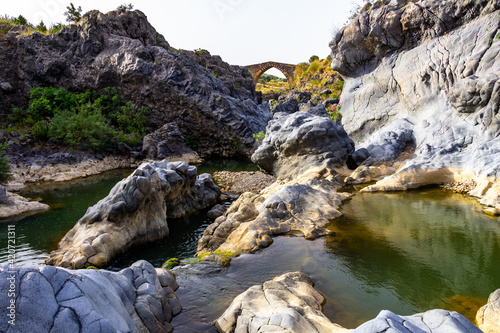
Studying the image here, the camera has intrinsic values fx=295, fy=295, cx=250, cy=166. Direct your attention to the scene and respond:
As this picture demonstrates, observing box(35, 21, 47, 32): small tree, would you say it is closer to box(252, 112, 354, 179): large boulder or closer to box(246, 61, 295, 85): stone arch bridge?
box(252, 112, 354, 179): large boulder

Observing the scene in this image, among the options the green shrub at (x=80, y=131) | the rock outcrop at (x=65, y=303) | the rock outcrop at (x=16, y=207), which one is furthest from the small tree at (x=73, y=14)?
the rock outcrop at (x=65, y=303)

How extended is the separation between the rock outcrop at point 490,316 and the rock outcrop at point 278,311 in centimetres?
215

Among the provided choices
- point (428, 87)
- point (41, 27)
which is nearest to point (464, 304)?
point (428, 87)

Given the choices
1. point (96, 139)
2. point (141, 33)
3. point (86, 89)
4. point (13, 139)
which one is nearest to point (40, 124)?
point (13, 139)

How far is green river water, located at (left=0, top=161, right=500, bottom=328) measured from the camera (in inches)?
208

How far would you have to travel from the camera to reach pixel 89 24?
3097cm

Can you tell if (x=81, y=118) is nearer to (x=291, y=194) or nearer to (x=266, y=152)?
(x=266, y=152)

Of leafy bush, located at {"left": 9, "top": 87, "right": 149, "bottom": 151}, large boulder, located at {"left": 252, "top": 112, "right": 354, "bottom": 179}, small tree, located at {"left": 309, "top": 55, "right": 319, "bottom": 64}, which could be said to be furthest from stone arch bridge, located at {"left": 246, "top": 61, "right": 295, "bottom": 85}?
large boulder, located at {"left": 252, "top": 112, "right": 354, "bottom": 179}

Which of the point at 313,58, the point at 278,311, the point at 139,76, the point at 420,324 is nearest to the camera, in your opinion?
the point at 420,324

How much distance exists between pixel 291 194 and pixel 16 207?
1274 cm

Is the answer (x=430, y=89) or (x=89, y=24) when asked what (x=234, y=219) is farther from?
(x=89, y=24)

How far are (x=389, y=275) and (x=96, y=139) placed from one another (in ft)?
81.5

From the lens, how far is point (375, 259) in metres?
6.73

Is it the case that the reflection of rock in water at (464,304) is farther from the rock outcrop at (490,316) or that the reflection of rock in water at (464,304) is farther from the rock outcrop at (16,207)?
the rock outcrop at (16,207)
